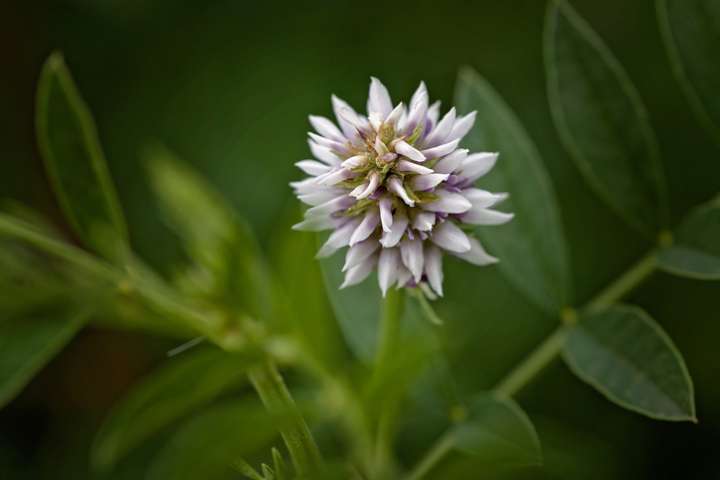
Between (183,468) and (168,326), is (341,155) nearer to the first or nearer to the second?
(183,468)

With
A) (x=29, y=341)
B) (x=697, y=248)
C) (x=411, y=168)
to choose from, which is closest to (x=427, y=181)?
(x=411, y=168)

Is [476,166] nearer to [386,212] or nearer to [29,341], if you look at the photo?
[386,212]

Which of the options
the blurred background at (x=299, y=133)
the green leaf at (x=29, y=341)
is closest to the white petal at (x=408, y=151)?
the green leaf at (x=29, y=341)

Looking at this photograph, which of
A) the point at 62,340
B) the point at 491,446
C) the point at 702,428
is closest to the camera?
the point at 491,446

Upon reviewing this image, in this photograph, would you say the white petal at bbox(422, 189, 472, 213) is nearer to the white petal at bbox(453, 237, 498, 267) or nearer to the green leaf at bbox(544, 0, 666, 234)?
the white petal at bbox(453, 237, 498, 267)

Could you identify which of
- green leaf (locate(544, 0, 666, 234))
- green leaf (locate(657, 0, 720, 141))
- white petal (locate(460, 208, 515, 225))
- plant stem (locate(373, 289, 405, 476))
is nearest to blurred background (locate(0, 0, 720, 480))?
plant stem (locate(373, 289, 405, 476))

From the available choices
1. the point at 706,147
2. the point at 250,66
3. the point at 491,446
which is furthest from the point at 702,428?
the point at 250,66
